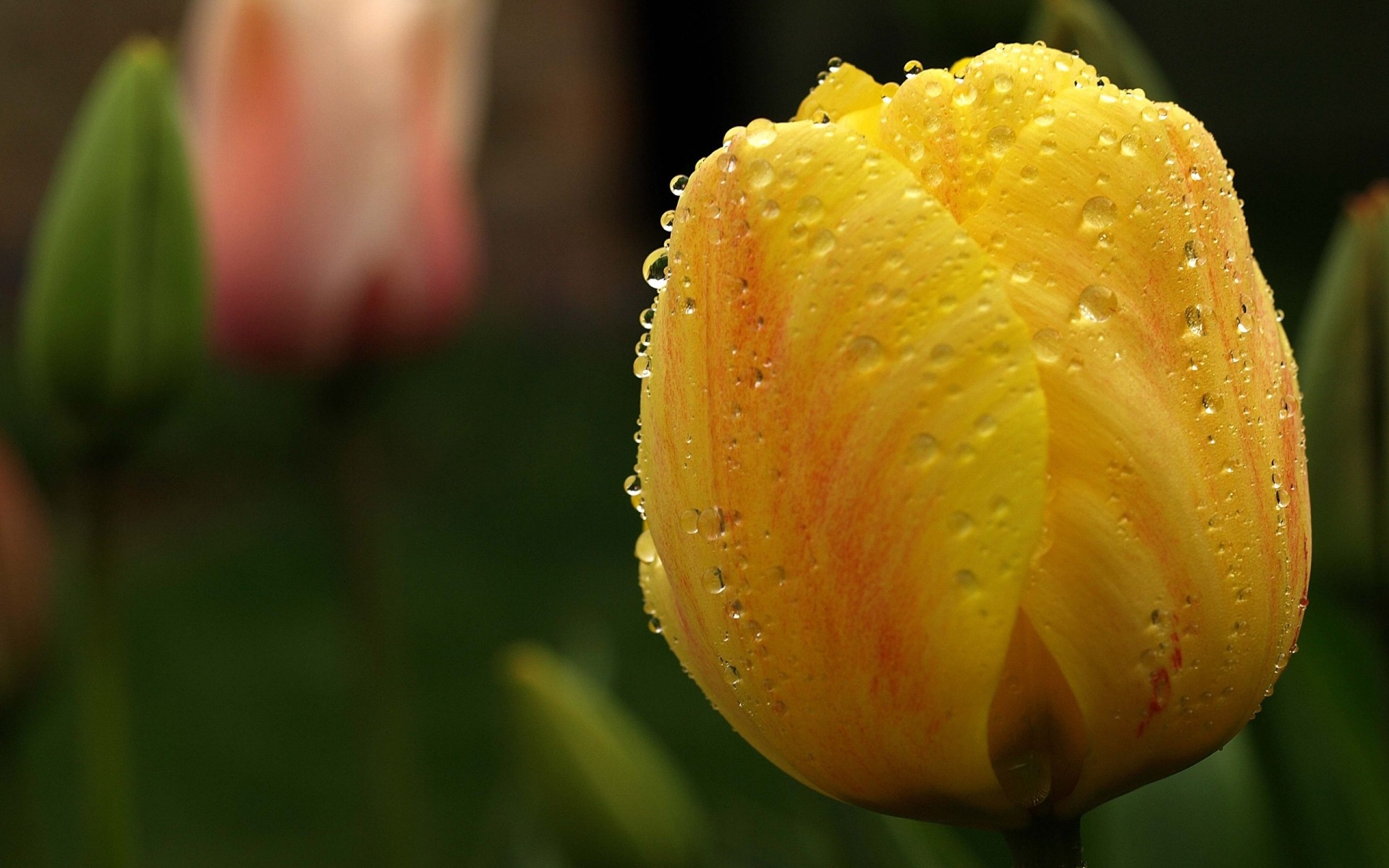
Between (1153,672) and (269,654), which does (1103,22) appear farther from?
(269,654)

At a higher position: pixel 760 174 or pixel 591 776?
pixel 760 174

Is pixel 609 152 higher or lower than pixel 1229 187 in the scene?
higher

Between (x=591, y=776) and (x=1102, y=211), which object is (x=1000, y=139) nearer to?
(x=1102, y=211)

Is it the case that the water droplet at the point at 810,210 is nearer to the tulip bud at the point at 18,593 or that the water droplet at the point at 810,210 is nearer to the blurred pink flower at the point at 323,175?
the tulip bud at the point at 18,593

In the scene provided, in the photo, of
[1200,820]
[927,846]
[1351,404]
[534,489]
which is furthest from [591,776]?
[534,489]

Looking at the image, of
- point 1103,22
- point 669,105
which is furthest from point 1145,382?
point 669,105

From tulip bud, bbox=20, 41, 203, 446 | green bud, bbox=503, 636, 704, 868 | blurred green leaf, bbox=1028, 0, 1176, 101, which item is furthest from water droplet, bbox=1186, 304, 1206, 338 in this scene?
tulip bud, bbox=20, 41, 203, 446
